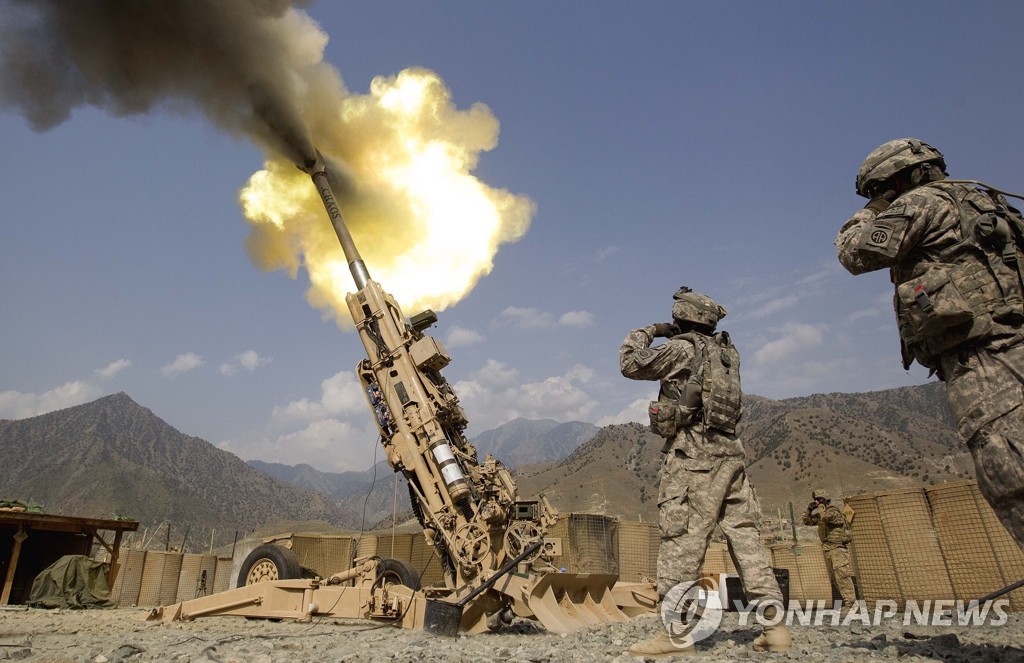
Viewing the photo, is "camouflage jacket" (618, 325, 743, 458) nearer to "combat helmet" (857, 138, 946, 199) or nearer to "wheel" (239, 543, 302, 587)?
"combat helmet" (857, 138, 946, 199)

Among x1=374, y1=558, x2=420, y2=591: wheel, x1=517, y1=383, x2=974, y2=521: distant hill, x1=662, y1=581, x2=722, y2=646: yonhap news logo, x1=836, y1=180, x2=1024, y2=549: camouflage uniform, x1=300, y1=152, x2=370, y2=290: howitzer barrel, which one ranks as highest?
x1=517, y1=383, x2=974, y2=521: distant hill

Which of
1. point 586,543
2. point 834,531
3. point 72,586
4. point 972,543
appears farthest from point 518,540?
point 72,586

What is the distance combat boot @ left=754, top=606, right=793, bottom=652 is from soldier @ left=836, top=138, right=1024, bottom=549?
1519mm

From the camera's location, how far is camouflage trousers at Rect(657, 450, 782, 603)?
428 cm

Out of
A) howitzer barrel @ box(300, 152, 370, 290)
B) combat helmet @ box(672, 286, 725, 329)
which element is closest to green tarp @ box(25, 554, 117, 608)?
howitzer barrel @ box(300, 152, 370, 290)

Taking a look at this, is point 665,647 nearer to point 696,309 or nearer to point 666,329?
point 666,329

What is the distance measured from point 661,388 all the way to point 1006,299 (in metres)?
2.41

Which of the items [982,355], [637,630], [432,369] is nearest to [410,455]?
[432,369]

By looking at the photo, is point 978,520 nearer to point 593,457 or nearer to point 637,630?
point 637,630

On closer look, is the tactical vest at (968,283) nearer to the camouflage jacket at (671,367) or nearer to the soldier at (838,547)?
the camouflage jacket at (671,367)

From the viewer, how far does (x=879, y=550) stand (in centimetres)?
950

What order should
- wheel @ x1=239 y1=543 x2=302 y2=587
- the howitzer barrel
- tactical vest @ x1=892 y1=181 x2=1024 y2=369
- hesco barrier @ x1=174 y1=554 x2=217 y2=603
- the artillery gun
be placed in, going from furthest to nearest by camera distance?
hesco barrier @ x1=174 y1=554 x2=217 y2=603 < the howitzer barrel < wheel @ x1=239 y1=543 x2=302 y2=587 < the artillery gun < tactical vest @ x1=892 y1=181 x2=1024 y2=369

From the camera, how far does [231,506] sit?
96.2 m

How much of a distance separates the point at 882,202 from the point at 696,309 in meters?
1.74
